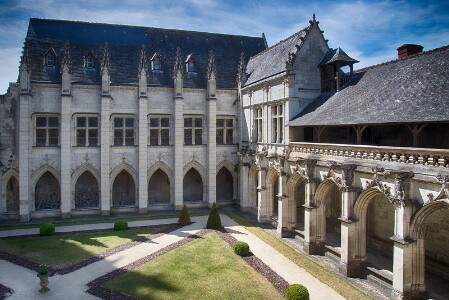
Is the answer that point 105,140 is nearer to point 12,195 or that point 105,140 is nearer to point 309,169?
point 12,195

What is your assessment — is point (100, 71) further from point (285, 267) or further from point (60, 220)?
point (285, 267)

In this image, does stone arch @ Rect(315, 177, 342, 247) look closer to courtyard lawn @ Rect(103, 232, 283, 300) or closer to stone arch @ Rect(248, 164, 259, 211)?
courtyard lawn @ Rect(103, 232, 283, 300)

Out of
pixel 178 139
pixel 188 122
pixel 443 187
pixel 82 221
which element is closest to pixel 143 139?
pixel 178 139

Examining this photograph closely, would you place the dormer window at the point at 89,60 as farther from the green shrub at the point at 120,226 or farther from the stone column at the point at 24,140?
the green shrub at the point at 120,226

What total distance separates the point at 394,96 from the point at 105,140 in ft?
67.3

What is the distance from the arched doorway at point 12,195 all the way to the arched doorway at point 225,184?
1618 cm

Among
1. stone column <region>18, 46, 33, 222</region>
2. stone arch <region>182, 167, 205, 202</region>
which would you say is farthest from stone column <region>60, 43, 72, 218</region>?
stone arch <region>182, 167, 205, 202</region>

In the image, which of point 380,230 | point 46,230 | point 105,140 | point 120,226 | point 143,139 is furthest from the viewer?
point 143,139

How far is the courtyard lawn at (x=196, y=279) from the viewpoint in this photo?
14.1 metres

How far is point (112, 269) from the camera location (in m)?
16.6

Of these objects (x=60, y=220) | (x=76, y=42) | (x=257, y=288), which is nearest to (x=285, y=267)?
(x=257, y=288)

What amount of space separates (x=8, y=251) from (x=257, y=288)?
13973 millimetres

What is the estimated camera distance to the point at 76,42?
29.6 metres

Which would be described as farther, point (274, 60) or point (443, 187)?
point (274, 60)
